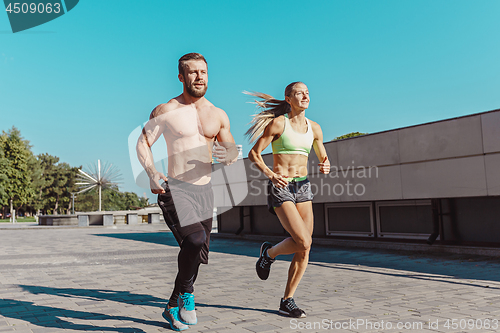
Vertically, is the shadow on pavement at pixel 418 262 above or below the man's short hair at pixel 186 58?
below

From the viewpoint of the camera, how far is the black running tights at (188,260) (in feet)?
13.3

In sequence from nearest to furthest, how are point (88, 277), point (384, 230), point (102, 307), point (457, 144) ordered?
point (102, 307)
point (88, 277)
point (457, 144)
point (384, 230)

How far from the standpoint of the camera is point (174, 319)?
4172mm

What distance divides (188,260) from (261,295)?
229 cm

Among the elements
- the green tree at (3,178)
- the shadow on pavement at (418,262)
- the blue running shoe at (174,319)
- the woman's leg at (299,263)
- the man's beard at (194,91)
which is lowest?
the shadow on pavement at (418,262)

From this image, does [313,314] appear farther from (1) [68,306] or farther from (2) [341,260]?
(2) [341,260]

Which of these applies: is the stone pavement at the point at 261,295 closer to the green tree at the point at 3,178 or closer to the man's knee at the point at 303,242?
the man's knee at the point at 303,242

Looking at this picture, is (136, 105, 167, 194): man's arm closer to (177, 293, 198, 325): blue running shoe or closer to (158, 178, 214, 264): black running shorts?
(158, 178, 214, 264): black running shorts

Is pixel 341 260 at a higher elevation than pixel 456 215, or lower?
lower

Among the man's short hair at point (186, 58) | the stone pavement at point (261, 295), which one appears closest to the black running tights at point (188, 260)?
the stone pavement at point (261, 295)

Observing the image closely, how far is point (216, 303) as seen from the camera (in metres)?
5.57

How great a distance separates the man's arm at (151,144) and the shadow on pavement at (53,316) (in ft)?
4.82

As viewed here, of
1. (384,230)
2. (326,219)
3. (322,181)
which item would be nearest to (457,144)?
(384,230)

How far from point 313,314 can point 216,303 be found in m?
1.38
